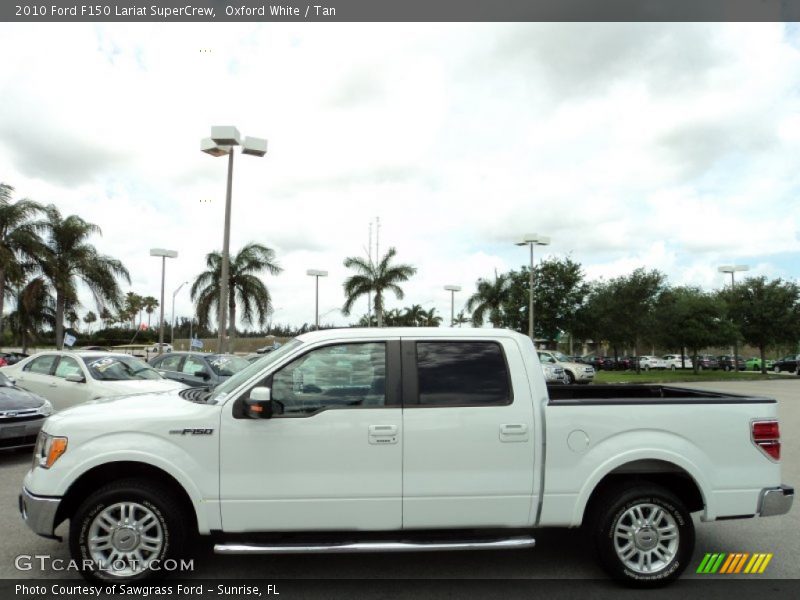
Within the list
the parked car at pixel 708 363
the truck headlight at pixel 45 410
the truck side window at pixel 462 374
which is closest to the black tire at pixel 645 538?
the truck side window at pixel 462 374

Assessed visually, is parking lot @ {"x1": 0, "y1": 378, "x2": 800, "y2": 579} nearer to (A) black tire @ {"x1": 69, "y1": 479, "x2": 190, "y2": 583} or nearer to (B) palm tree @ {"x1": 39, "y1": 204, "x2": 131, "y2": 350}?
(A) black tire @ {"x1": 69, "y1": 479, "x2": 190, "y2": 583}

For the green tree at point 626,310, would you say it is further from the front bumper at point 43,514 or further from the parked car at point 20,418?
the front bumper at point 43,514

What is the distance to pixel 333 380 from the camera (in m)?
4.43

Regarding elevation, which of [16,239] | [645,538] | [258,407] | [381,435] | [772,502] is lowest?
[645,538]

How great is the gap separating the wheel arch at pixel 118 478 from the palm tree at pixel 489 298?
39570mm

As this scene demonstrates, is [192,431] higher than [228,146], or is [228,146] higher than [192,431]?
[228,146]

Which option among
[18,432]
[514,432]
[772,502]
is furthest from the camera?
[18,432]

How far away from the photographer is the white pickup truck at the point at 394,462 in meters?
4.20

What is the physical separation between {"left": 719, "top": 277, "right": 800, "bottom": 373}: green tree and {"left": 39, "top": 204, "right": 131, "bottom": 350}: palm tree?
3686 centimetres

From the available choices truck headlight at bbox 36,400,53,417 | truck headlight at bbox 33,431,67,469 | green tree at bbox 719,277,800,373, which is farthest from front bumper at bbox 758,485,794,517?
green tree at bbox 719,277,800,373

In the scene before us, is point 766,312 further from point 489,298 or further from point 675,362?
point 675,362

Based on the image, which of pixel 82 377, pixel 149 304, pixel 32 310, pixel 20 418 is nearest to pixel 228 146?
pixel 82 377

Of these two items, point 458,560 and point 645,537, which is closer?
point 645,537

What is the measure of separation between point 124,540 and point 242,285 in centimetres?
3208
